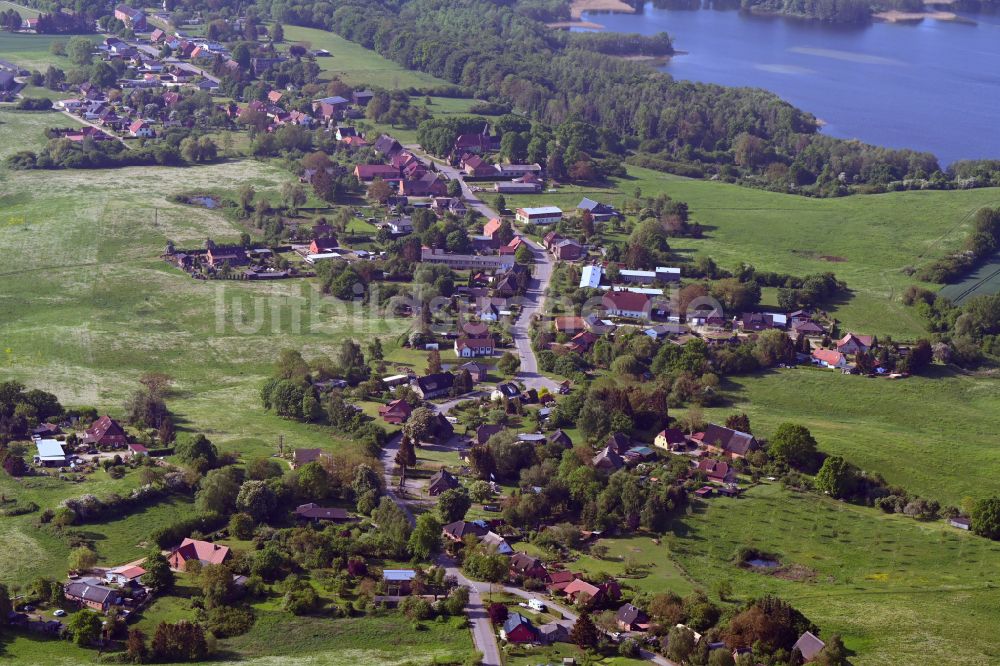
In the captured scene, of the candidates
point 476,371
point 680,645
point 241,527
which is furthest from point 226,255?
point 680,645

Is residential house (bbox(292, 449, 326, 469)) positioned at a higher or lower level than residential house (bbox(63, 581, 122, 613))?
higher

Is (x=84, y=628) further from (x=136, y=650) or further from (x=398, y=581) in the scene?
(x=398, y=581)

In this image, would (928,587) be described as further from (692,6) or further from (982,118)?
(692,6)

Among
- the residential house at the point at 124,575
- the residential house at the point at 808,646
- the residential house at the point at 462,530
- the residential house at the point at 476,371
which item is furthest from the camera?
the residential house at the point at 476,371

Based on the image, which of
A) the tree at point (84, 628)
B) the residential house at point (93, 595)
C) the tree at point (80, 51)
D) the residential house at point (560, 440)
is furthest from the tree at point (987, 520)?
the tree at point (80, 51)

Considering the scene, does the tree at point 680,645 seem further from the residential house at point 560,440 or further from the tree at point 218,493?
the tree at point 218,493

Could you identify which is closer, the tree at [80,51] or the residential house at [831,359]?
the residential house at [831,359]

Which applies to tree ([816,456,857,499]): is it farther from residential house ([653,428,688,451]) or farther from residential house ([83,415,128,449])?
residential house ([83,415,128,449])

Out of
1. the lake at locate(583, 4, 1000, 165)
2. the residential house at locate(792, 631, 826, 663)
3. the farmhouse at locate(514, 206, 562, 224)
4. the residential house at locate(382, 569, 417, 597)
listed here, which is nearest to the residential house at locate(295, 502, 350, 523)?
the residential house at locate(382, 569, 417, 597)
